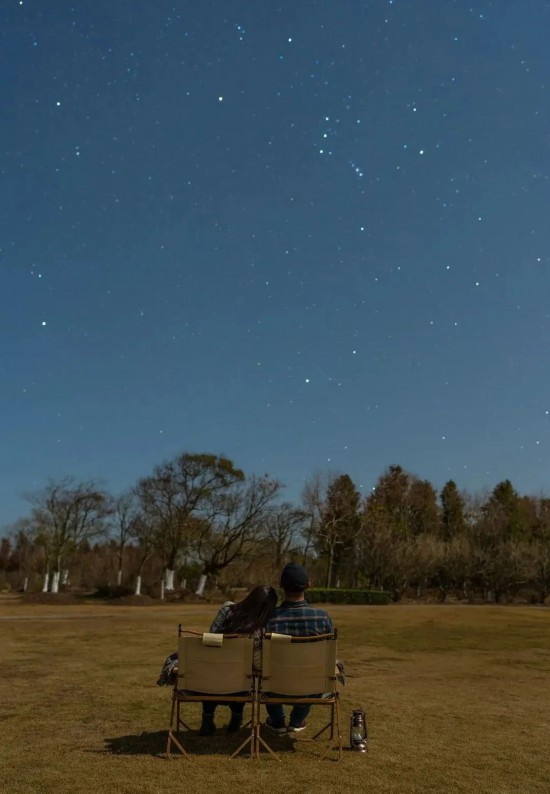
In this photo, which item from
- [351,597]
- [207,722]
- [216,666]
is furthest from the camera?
[351,597]

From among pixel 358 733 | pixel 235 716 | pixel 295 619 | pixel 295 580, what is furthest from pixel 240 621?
pixel 358 733

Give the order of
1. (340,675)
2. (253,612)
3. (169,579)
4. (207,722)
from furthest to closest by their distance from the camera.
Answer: (169,579), (207,722), (253,612), (340,675)

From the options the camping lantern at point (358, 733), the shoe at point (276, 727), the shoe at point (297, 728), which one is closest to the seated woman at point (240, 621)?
the shoe at point (276, 727)

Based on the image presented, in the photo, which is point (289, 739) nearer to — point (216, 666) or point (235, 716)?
point (235, 716)

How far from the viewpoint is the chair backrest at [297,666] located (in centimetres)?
518

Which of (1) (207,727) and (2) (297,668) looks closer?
(2) (297,668)

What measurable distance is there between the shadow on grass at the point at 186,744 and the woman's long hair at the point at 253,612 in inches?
36.1

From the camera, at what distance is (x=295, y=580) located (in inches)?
224

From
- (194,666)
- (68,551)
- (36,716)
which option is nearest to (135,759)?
(194,666)

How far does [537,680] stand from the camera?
10.3 meters

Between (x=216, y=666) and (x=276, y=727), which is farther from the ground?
(x=216, y=666)

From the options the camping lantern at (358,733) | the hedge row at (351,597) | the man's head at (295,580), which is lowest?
the hedge row at (351,597)

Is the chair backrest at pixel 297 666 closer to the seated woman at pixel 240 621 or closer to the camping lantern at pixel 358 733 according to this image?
the seated woman at pixel 240 621

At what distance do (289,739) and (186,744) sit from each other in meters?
0.92
